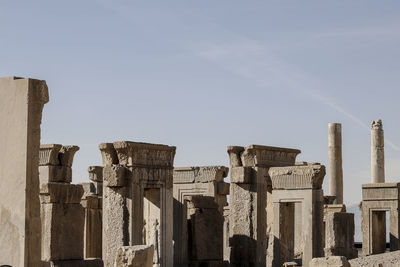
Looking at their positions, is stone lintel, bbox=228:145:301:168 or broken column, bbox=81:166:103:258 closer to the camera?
stone lintel, bbox=228:145:301:168

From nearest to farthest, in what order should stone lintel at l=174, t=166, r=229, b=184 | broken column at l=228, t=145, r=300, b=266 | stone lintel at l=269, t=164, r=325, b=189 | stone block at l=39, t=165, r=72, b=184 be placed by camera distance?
stone lintel at l=269, t=164, r=325, b=189 < broken column at l=228, t=145, r=300, b=266 < stone block at l=39, t=165, r=72, b=184 < stone lintel at l=174, t=166, r=229, b=184

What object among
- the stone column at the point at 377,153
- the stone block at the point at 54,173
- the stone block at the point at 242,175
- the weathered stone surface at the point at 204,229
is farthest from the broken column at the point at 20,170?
the stone column at the point at 377,153

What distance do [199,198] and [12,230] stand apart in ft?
29.1

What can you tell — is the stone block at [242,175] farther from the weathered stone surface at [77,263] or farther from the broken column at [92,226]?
the weathered stone surface at [77,263]

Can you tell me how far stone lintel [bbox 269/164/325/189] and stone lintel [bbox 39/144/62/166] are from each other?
5794 mm

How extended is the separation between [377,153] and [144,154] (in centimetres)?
1517

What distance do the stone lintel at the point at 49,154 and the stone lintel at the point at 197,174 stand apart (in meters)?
3.04

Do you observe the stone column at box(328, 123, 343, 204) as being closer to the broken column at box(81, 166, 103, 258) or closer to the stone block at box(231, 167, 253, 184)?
the broken column at box(81, 166, 103, 258)

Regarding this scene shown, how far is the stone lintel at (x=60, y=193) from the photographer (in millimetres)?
16938

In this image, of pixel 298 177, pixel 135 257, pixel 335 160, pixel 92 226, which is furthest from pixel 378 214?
pixel 135 257

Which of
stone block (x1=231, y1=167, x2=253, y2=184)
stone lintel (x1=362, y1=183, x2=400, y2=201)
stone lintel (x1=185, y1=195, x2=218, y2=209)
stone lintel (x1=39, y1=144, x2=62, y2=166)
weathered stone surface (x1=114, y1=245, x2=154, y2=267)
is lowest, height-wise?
weathered stone surface (x1=114, y1=245, x2=154, y2=267)

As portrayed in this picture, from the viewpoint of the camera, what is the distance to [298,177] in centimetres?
1819

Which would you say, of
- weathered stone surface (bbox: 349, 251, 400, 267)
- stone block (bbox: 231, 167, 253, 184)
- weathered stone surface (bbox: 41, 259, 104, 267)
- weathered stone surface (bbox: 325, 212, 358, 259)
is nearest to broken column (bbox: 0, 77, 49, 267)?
→ weathered stone surface (bbox: 41, 259, 104, 267)

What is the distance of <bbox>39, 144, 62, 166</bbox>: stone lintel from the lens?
70.5 ft
